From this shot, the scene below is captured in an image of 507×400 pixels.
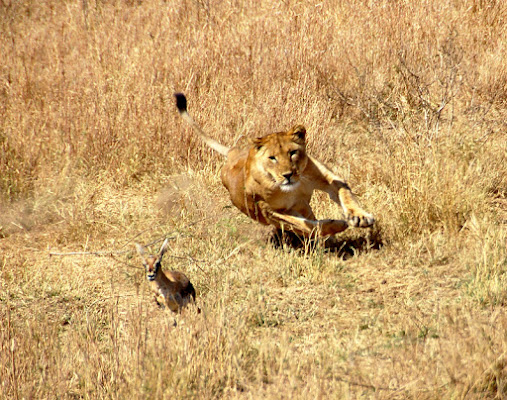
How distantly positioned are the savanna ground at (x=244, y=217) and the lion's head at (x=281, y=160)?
1.66 ft

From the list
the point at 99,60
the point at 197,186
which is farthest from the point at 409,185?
the point at 99,60

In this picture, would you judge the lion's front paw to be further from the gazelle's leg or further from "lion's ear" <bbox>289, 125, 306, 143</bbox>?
"lion's ear" <bbox>289, 125, 306, 143</bbox>

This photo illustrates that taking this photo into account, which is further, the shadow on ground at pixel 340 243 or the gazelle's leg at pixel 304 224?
the shadow on ground at pixel 340 243

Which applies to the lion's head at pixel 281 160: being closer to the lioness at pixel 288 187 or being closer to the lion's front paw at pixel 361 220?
the lioness at pixel 288 187

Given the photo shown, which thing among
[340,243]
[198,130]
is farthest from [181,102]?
[340,243]

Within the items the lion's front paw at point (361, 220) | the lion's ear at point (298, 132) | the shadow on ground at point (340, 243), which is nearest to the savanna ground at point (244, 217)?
the shadow on ground at point (340, 243)

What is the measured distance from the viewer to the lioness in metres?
5.20

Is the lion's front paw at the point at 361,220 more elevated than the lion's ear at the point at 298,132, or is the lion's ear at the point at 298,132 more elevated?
the lion's ear at the point at 298,132

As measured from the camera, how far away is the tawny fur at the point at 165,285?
4371 mm

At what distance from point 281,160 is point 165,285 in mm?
1317

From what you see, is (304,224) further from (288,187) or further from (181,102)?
(181,102)

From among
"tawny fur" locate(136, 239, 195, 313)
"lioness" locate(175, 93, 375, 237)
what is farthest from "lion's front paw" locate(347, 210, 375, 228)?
"tawny fur" locate(136, 239, 195, 313)

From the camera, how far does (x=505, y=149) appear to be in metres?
6.25

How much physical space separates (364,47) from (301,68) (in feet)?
2.87
